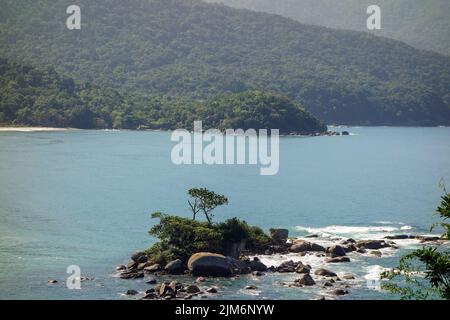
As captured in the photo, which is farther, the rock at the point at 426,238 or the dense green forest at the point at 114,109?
the dense green forest at the point at 114,109

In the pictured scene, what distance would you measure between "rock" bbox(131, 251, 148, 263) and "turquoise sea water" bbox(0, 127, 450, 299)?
4.02 ft

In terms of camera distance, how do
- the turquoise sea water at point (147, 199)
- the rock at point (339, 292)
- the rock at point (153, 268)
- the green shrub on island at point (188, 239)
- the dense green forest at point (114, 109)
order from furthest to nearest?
1. the dense green forest at point (114, 109)
2. the green shrub on island at point (188, 239)
3. the turquoise sea water at point (147, 199)
4. the rock at point (153, 268)
5. the rock at point (339, 292)

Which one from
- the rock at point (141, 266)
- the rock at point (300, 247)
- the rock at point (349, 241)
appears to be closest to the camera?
the rock at point (141, 266)

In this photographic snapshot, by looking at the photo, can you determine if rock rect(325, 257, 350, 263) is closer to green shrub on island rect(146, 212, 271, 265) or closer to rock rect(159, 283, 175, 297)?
green shrub on island rect(146, 212, 271, 265)

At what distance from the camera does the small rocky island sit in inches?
1517

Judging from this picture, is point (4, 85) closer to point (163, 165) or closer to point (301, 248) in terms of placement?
point (163, 165)

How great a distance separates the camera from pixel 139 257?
141 ft

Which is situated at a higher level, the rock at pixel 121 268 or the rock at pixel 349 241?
the rock at pixel 349 241

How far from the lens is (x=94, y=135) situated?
14062 centimetres

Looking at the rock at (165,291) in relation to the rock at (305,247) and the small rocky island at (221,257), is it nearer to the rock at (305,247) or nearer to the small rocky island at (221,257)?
the small rocky island at (221,257)

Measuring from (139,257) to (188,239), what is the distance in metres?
2.76

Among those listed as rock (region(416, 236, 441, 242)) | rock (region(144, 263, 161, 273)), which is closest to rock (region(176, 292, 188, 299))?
rock (region(144, 263, 161, 273))

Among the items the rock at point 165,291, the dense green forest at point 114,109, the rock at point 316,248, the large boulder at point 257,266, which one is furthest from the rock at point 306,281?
the dense green forest at point 114,109

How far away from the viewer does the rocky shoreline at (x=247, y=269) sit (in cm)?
3709
